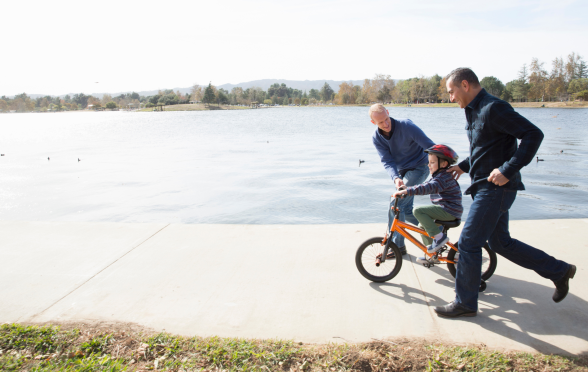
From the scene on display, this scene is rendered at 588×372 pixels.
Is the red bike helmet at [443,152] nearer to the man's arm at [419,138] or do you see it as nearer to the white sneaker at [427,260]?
the man's arm at [419,138]

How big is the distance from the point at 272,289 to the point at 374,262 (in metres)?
1.17

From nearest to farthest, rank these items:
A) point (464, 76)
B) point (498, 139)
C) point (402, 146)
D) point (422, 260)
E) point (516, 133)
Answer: point (516, 133) → point (498, 139) → point (464, 76) → point (422, 260) → point (402, 146)

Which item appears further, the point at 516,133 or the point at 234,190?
the point at 234,190

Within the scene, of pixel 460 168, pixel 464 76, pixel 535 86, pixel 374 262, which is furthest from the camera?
pixel 535 86

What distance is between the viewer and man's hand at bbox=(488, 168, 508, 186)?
2.98 meters

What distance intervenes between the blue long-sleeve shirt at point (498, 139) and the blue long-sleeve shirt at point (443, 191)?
45 cm

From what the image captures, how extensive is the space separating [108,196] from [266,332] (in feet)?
30.7

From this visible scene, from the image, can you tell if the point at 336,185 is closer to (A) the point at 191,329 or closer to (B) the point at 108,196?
(B) the point at 108,196

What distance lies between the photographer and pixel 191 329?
10.5ft

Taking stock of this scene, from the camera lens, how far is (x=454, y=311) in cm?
334

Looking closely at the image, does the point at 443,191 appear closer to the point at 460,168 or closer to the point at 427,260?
the point at 460,168

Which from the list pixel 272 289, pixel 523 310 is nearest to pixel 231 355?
pixel 272 289

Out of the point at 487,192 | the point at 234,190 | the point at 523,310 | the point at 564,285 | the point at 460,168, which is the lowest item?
the point at 234,190

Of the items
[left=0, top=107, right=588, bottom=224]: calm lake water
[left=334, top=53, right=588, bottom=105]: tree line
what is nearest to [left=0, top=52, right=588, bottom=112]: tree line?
[left=334, top=53, right=588, bottom=105]: tree line
